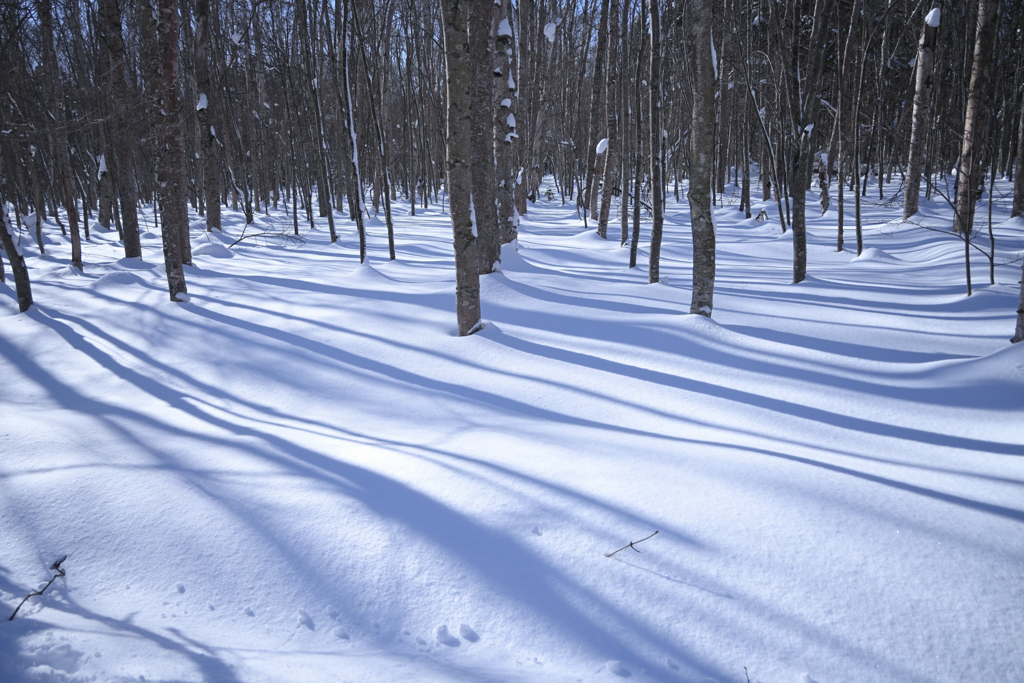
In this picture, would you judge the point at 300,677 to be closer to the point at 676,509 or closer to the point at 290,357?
the point at 676,509

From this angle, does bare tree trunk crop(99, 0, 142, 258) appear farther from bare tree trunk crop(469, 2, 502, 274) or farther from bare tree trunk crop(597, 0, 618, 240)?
bare tree trunk crop(597, 0, 618, 240)

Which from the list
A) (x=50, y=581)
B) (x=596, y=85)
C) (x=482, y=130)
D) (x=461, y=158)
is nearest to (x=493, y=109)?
(x=482, y=130)

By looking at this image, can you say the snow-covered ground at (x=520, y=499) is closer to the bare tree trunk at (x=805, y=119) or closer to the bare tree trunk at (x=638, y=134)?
A: the bare tree trunk at (x=805, y=119)

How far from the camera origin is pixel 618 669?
1934 mm

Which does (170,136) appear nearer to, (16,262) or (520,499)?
(16,262)

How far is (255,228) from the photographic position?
17.8 m

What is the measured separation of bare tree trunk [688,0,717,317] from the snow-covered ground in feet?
1.41

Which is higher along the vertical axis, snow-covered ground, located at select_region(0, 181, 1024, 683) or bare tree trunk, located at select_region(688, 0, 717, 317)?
bare tree trunk, located at select_region(688, 0, 717, 317)

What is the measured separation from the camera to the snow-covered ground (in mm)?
2014

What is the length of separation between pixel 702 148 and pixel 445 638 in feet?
15.8

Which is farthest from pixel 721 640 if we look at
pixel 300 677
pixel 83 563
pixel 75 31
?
pixel 75 31

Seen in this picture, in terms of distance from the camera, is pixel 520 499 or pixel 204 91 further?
pixel 204 91

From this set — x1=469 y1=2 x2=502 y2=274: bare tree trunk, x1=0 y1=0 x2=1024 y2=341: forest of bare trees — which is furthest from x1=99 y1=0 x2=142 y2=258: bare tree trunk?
x1=469 y1=2 x2=502 y2=274: bare tree trunk

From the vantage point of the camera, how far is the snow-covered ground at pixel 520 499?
6.61 ft
